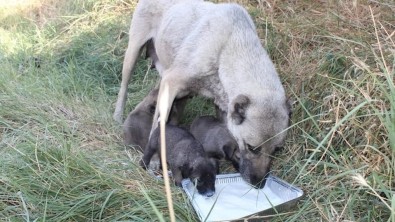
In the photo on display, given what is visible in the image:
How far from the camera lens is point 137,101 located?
6223 mm

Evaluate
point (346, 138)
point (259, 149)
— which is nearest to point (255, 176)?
point (259, 149)

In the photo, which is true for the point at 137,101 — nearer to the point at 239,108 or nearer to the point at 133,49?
the point at 133,49

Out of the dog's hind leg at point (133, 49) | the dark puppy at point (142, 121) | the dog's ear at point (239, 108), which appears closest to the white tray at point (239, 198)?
the dog's ear at point (239, 108)

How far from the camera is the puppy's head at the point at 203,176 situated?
3820mm

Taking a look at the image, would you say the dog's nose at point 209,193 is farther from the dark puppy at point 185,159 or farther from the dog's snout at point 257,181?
the dog's snout at point 257,181

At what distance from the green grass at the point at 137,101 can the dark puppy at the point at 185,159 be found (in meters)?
0.16

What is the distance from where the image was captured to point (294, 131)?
4.48 meters

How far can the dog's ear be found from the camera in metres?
4.08

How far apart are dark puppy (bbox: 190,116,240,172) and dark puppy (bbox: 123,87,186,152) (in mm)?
442

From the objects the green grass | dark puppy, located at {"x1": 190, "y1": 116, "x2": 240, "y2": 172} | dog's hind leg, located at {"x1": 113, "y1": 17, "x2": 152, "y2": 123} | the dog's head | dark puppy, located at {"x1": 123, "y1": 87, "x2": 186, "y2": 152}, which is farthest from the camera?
dog's hind leg, located at {"x1": 113, "y1": 17, "x2": 152, "y2": 123}

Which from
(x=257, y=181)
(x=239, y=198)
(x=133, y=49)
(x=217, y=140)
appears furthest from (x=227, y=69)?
(x=133, y=49)

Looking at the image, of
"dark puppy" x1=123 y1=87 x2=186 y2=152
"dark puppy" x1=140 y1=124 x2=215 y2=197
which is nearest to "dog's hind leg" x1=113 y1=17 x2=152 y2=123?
"dark puppy" x1=123 y1=87 x2=186 y2=152

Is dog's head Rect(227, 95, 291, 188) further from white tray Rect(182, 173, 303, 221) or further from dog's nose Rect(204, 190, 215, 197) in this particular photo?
dog's nose Rect(204, 190, 215, 197)

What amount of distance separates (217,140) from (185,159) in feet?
1.56
